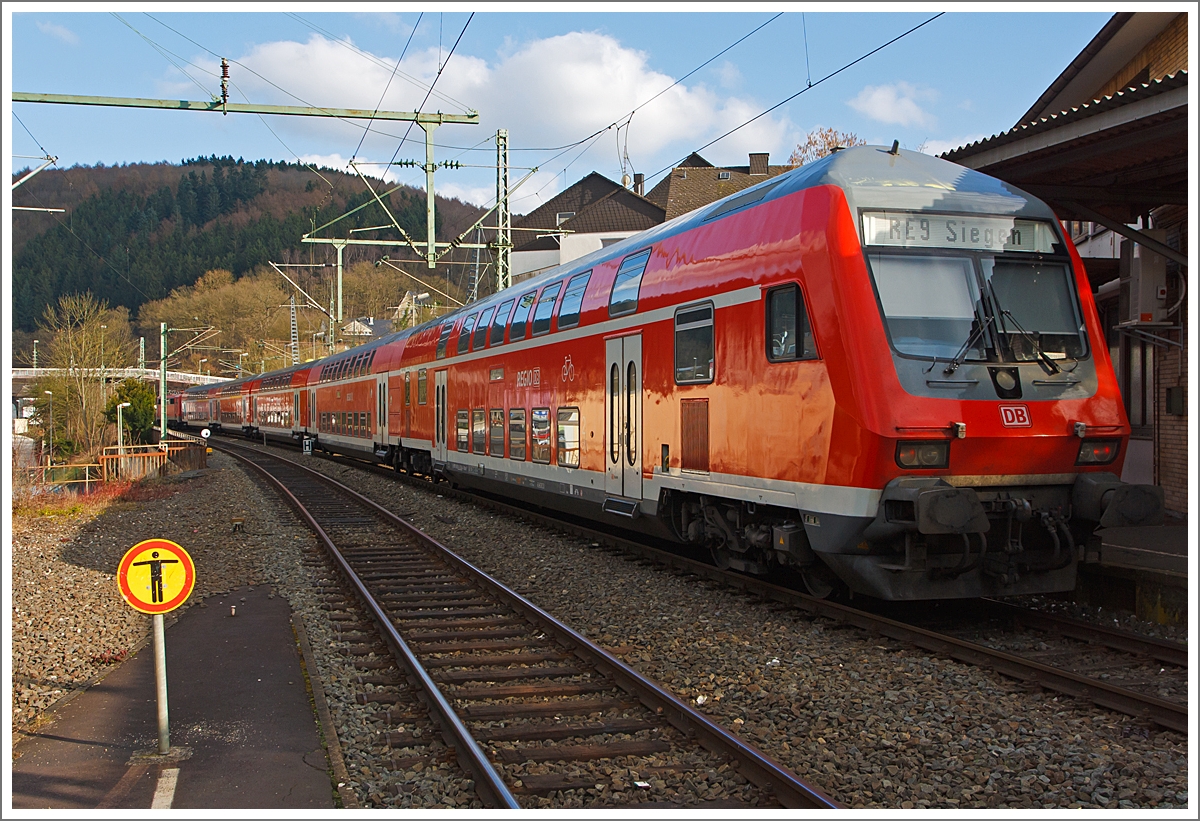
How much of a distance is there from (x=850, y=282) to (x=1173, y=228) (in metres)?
8.17

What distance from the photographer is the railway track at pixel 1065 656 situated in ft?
18.7

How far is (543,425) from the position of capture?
13.6 m

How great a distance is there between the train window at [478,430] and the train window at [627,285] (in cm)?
561

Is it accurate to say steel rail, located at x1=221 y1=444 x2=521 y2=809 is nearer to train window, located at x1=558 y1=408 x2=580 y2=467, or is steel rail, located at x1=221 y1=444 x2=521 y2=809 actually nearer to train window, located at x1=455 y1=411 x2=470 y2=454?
train window, located at x1=558 y1=408 x2=580 y2=467

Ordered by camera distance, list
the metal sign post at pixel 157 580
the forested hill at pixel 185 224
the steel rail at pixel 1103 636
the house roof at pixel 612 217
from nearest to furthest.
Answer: the metal sign post at pixel 157 580
the steel rail at pixel 1103 636
the house roof at pixel 612 217
the forested hill at pixel 185 224

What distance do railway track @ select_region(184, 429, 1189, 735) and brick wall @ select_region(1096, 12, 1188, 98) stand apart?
8.92 meters

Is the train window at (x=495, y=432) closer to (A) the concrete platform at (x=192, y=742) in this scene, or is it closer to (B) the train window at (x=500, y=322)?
(B) the train window at (x=500, y=322)

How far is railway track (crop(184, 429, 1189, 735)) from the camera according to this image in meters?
5.70

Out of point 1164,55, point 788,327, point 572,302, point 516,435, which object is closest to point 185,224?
point 516,435

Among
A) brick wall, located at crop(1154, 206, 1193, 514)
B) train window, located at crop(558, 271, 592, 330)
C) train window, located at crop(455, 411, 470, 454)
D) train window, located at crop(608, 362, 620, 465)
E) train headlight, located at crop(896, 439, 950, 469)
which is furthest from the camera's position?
train window, located at crop(455, 411, 470, 454)

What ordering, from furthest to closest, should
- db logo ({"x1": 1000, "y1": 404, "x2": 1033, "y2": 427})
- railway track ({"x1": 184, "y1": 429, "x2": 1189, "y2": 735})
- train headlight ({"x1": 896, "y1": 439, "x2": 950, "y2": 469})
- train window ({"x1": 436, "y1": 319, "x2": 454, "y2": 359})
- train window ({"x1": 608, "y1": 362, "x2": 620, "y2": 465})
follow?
train window ({"x1": 436, "y1": 319, "x2": 454, "y2": 359}), train window ({"x1": 608, "y1": 362, "x2": 620, "y2": 465}), db logo ({"x1": 1000, "y1": 404, "x2": 1033, "y2": 427}), train headlight ({"x1": 896, "y1": 439, "x2": 950, "y2": 469}), railway track ({"x1": 184, "y1": 429, "x2": 1189, "y2": 735})

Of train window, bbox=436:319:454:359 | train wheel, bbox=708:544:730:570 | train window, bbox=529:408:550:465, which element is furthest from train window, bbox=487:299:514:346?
train wheel, bbox=708:544:730:570

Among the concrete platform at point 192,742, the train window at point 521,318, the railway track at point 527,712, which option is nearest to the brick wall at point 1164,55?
the train window at point 521,318

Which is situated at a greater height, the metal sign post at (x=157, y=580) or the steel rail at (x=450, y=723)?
the metal sign post at (x=157, y=580)
